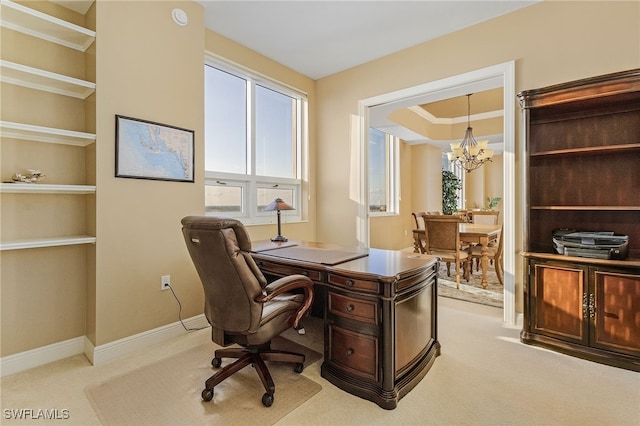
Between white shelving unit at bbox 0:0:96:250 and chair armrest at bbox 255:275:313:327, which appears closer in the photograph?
chair armrest at bbox 255:275:313:327

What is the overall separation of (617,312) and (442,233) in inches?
76.6

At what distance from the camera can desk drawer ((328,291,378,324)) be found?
168 centimetres

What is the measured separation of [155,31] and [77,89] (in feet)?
2.51

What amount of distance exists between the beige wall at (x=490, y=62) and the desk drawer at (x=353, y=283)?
6.09ft

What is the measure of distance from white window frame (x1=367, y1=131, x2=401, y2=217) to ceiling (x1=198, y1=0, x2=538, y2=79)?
130 inches

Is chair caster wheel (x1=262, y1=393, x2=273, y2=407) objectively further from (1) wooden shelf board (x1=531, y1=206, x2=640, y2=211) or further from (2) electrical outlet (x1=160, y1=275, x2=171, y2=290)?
(1) wooden shelf board (x1=531, y1=206, x2=640, y2=211)

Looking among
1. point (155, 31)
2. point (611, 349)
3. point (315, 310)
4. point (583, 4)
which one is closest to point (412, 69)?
point (583, 4)

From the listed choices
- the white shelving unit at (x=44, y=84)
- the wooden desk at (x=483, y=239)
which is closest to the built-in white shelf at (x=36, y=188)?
the white shelving unit at (x=44, y=84)

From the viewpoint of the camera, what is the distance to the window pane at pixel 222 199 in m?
3.19

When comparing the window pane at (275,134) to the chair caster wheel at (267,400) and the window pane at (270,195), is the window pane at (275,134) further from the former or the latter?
the chair caster wheel at (267,400)

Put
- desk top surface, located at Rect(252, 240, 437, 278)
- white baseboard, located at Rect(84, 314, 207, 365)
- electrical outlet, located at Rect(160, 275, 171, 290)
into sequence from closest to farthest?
desk top surface, located at Rect(252, 240, 437, 278) < white baseboard, located at Rect(84, 314, 207, 365) < electrical outlet, located at Rect(160, 275, 171, 290)

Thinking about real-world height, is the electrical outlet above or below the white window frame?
below

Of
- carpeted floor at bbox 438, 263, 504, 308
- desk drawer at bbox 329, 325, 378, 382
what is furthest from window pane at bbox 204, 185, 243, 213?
carpeted floor at bbox 438, 263, 504, 308

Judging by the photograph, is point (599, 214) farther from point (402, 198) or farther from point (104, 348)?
point (402, 198)
